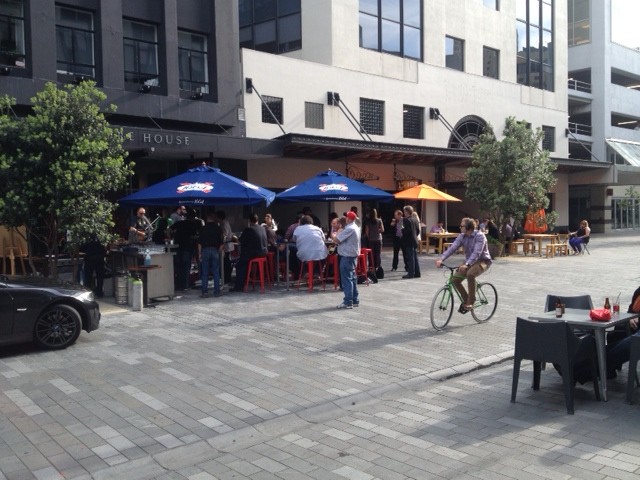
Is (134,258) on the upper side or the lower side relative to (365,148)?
lower

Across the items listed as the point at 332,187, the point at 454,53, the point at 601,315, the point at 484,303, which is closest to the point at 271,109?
the point at 332,187

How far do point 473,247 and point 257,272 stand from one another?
6366mm

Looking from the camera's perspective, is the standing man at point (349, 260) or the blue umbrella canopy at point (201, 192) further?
the blue umbrella canopy at point (201, 192)

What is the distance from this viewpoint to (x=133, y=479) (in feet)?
15.7

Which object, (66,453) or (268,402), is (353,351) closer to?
(268,402)

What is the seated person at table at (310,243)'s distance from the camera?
46.2ft

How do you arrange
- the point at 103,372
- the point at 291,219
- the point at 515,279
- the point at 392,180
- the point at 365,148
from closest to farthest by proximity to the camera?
1. the point at 103,372
2. the point at 515,279
3. the point at 365,148
4. the point at 291,219
5. the point at 392,180

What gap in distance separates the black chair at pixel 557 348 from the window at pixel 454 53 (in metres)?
26.5

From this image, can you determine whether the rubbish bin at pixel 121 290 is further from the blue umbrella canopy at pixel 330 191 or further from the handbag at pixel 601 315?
the handbag at pixel 601 315

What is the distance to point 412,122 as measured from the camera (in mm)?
28672

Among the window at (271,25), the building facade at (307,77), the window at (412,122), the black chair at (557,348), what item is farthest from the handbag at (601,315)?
the window at (412,122)

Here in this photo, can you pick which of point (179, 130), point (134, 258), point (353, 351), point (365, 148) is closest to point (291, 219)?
point (365, 148)

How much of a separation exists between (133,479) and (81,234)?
7187 millimetres

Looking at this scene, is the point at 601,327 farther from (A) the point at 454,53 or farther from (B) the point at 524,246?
(A) the point at 454,53
